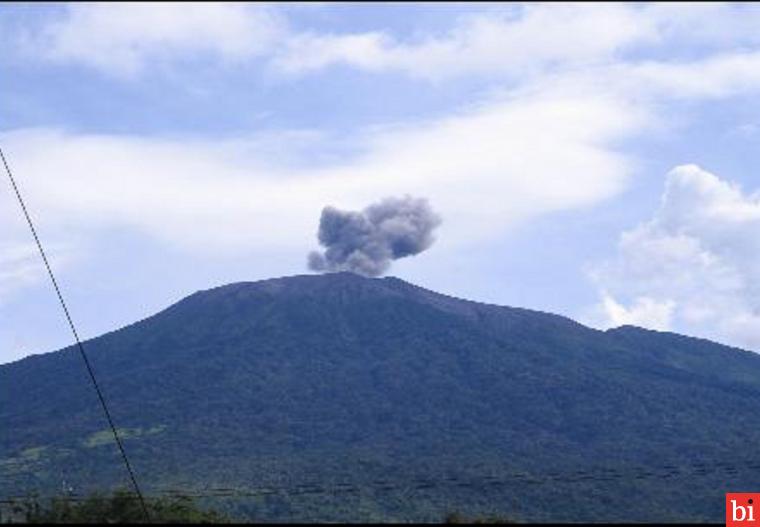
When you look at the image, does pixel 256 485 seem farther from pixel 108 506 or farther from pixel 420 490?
pixel 108 506

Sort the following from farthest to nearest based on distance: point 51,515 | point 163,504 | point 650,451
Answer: point 650,451 < point 163,504 < point 51,515

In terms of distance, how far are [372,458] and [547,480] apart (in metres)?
29.4

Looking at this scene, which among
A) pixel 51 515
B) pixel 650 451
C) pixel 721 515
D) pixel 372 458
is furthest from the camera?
pixel 650 451

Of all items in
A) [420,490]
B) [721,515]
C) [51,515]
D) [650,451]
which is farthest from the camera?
[650,451]

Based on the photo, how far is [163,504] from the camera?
6356 centimetres

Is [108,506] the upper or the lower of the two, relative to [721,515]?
upper

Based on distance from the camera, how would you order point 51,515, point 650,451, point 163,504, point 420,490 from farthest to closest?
point 650,451 < point 420,490 < point 163,504 < point 51,515

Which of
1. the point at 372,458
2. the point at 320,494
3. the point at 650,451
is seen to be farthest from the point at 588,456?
the point at 320,494

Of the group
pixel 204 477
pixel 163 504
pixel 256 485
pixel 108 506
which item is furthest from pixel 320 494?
pixel 108 506

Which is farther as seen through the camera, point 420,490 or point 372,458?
point 372,458

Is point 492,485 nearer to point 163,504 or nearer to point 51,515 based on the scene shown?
point 163,504

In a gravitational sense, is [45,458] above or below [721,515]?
above

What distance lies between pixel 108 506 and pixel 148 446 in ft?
501

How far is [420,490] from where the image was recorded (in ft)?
531
